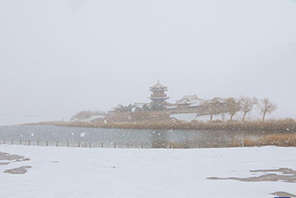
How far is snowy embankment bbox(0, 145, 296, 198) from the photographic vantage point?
27.1 ft

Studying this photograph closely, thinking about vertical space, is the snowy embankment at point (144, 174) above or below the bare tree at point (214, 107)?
below

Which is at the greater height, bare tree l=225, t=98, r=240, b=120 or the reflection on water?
bare tree l=225, t=98, r=240, b=120

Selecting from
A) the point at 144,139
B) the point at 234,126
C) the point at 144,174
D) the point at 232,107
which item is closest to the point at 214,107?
the point at 232,107

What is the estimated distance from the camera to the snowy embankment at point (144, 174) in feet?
27.1

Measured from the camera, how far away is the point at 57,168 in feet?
41.0

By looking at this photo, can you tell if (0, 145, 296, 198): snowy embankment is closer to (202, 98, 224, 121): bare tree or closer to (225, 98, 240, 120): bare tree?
(225, 98, 240, 120): bare tree

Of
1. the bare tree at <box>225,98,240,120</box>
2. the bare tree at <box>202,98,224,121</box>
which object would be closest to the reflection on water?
the bare tree at <box>225,98,240,120</box>

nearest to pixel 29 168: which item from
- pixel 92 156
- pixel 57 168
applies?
pixel 57 168

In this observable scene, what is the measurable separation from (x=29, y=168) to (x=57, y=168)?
132 centimetres

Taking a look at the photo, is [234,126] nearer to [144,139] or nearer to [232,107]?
[232,107]

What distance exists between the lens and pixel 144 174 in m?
11.0

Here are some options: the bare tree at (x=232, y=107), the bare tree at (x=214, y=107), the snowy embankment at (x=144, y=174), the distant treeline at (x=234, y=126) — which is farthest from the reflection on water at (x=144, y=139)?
the bare tree at (x=214, y=107)

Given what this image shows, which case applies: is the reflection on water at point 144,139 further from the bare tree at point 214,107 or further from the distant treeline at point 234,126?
the bare tree at point 214,107

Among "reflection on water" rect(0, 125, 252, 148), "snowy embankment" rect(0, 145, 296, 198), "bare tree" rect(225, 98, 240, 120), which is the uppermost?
"bare tree" rect(225, 98, 240, 120)
